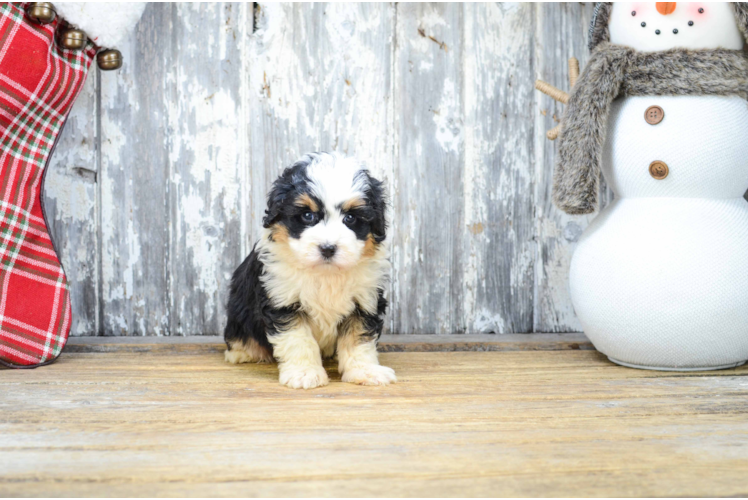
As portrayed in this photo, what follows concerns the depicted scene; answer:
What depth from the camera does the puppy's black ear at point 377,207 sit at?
194 centimetres

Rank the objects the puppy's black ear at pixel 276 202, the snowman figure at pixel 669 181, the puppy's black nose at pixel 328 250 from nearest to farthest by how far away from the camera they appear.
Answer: the puppy's black nose at pixel 328 250 → the puppy's black ear at pixel 276 202 → the snowman figure at pixel 669 181

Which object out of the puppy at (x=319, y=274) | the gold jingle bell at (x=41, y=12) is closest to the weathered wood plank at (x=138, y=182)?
the gold jingle bell at (x=41, y=12)

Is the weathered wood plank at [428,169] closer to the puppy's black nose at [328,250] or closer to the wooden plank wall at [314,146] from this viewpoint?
the wooden plank wall at [314,146]

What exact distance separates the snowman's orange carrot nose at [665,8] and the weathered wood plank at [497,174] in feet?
2.05

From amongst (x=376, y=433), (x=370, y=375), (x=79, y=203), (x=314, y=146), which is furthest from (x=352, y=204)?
(x=79, y=203)

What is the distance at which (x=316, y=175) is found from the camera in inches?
74.6

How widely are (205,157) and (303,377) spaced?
1114mm

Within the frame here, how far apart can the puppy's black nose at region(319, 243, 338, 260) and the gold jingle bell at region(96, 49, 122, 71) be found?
1.14 meters

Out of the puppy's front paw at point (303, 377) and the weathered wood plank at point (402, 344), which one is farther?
the weathered wood plank at point (402, 344)

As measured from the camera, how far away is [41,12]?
2072mm

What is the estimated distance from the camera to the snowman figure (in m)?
2.01

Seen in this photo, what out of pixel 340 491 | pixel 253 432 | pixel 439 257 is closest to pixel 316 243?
pixel 253 432

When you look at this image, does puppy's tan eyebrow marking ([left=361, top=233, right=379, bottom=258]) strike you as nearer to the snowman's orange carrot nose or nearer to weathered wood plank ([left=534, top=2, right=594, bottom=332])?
weathered wood plank ([left=534, top=2, right=594, bottom=332])

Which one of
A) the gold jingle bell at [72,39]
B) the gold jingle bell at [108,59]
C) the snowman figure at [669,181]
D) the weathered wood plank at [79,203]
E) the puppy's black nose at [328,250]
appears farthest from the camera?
the weathered wood plank at [79,203]
